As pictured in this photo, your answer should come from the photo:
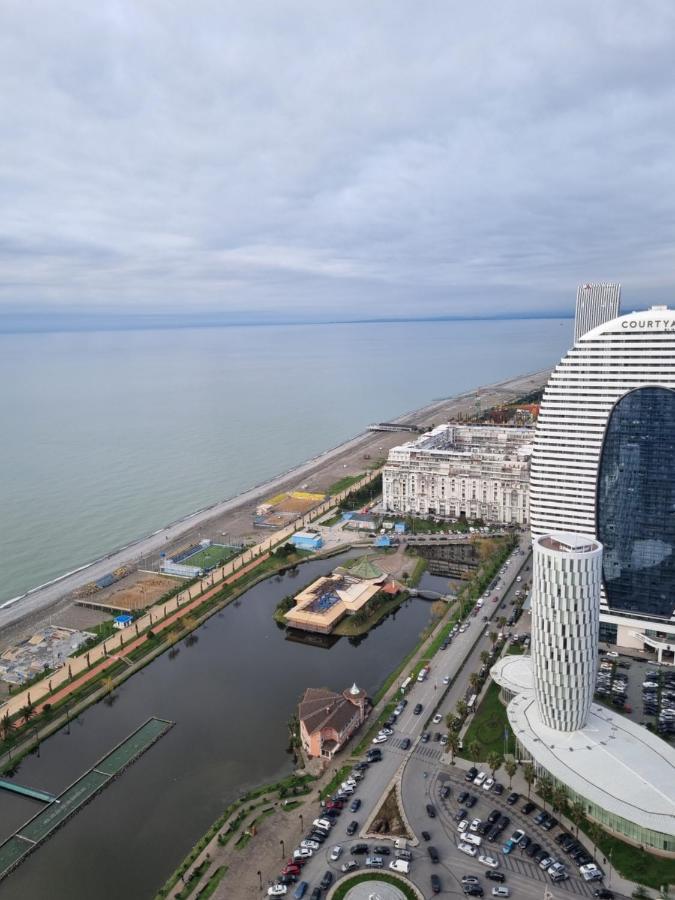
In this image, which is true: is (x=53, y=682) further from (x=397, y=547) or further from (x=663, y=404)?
(x=663, y=404)

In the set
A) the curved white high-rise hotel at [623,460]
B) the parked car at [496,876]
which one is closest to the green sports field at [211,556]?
the curved white high-rise hotel at [623,460]

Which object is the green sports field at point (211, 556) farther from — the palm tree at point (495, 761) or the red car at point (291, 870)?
the red car at point (291, 870)

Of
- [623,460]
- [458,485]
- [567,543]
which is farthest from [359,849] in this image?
[458,485]

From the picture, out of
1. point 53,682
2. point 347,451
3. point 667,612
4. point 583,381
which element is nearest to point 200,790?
point 53,682

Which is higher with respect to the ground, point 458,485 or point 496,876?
point 458,485

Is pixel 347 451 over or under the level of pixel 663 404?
under

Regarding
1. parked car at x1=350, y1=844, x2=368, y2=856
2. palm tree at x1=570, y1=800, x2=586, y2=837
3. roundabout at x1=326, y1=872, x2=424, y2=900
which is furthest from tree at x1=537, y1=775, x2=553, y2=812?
parked car at x1=350, y1=844, x2=368, y2=856

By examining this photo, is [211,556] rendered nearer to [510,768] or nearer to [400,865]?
[510,768]
